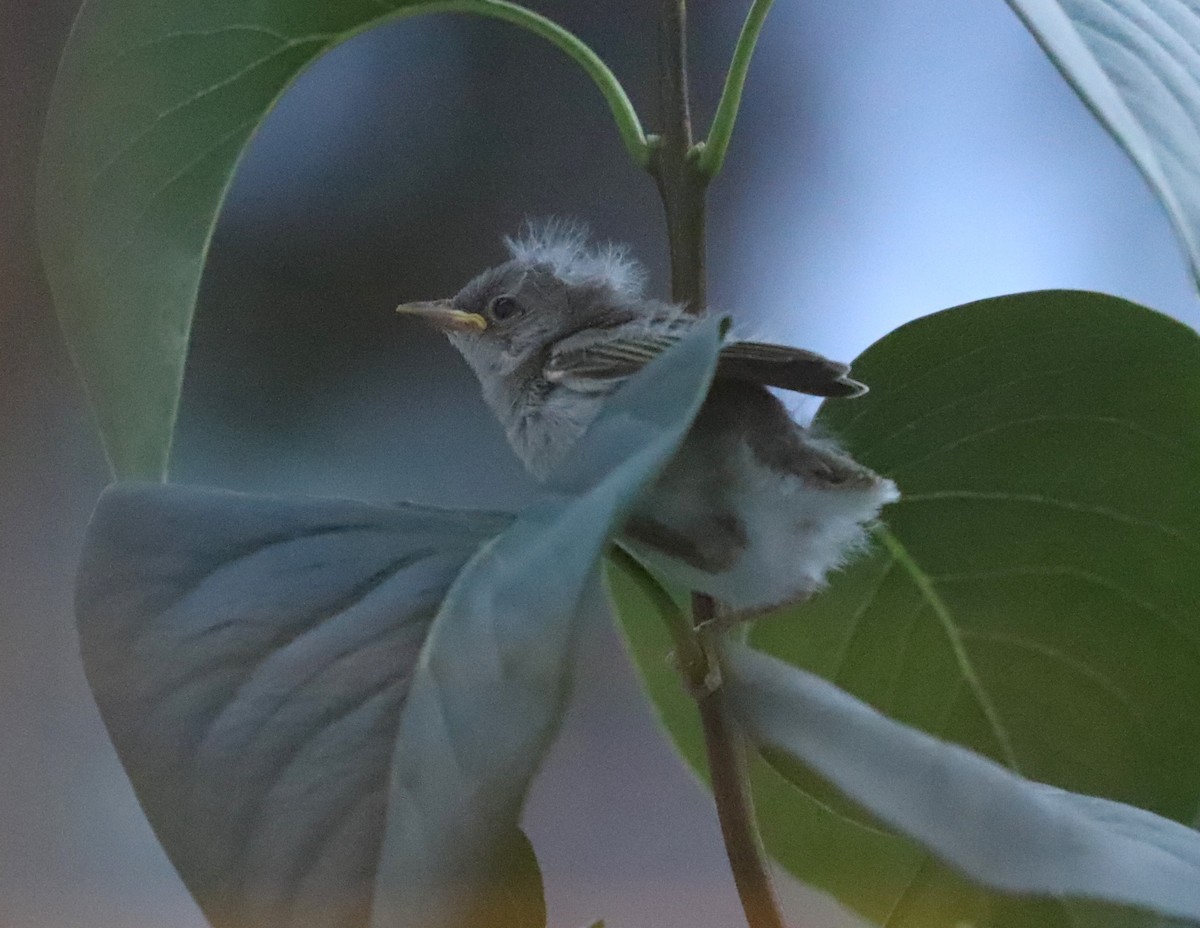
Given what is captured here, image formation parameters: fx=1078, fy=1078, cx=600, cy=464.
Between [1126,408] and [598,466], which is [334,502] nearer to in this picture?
[598,466]

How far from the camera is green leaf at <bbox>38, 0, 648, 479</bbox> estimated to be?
456 millimetres

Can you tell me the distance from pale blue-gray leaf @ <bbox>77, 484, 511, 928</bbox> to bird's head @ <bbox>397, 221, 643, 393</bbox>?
0.22 meters

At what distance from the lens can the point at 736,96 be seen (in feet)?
1.43

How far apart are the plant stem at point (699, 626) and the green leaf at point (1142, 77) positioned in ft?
0.47

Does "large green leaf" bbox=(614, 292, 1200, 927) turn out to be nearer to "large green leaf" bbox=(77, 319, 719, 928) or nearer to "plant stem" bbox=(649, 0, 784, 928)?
"plant stem" bbox=(649, 0, 784, 928)

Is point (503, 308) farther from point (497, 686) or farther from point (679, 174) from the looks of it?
point (497, 686)

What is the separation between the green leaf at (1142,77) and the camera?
11.9 inches

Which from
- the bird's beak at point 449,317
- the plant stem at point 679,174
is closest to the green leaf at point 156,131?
the plant stem at point 679,174

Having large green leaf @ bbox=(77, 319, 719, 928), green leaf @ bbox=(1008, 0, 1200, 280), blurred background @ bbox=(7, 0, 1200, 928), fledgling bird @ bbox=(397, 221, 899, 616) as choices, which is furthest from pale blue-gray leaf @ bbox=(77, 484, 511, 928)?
blurred background @ bbox=(7, 0, 1200, 928)

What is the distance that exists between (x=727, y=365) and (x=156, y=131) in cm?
28

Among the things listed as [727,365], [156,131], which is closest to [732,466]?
[727,365]

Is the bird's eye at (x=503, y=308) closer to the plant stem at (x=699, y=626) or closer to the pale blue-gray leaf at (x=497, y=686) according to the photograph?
the plant stem at (x=699, y=626)

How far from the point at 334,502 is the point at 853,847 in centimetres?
32

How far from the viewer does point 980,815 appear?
0.28 m
